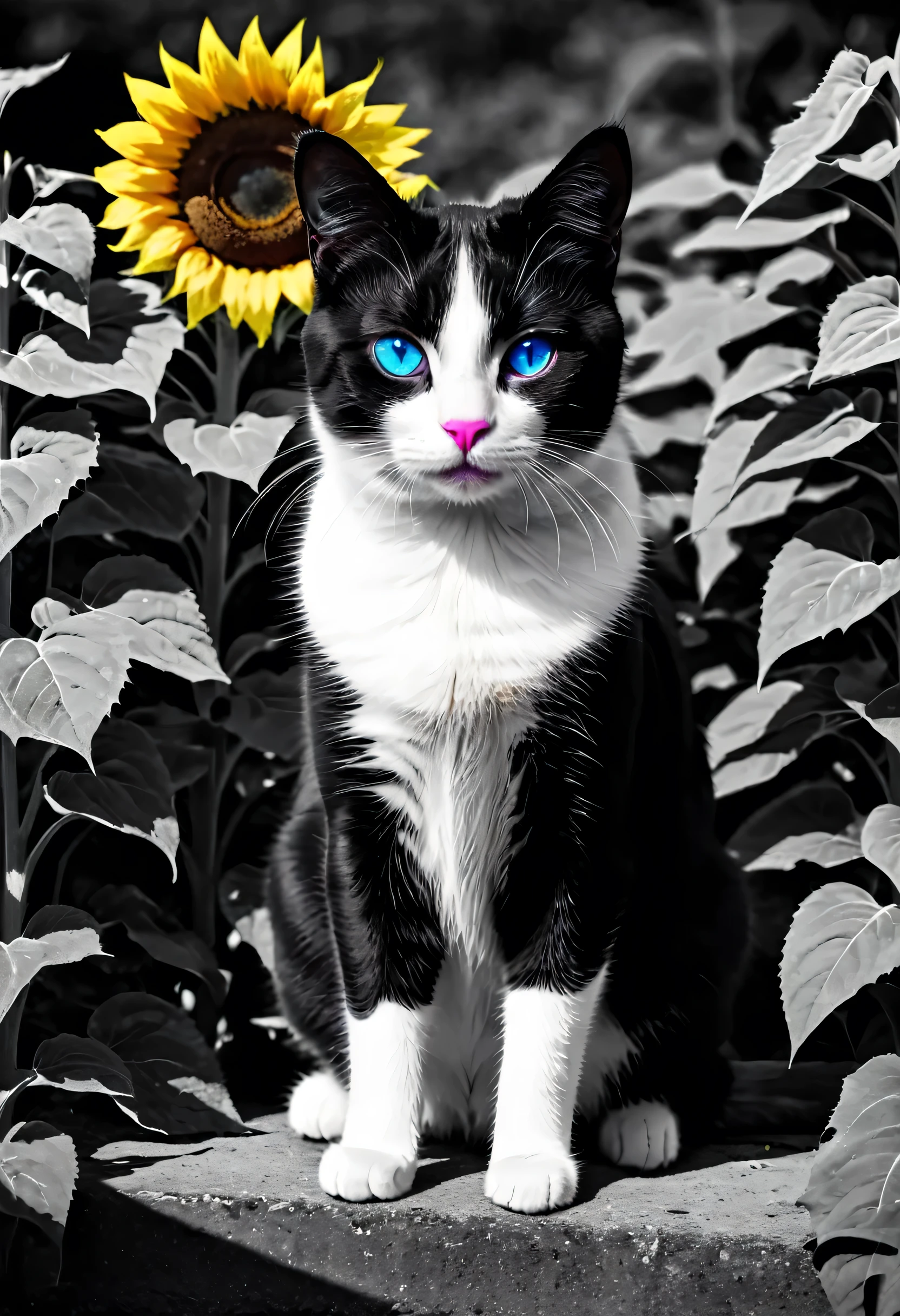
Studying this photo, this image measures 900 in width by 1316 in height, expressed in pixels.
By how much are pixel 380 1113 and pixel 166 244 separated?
1.07m

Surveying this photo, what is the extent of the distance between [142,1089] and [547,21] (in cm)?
167

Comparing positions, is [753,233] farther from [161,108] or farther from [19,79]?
[19,79]

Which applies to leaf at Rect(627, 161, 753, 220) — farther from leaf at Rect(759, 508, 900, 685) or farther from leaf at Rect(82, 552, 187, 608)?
leaf at Rect(82, 552, 187, 608)

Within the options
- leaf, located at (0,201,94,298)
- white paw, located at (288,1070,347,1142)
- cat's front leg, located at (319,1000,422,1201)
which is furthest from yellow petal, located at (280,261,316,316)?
white paw, located at (288,1070,347,1142)

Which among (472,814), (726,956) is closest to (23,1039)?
(472,814)

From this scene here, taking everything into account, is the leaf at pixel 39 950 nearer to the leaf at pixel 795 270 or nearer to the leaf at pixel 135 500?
the leaf at pixel 135 500

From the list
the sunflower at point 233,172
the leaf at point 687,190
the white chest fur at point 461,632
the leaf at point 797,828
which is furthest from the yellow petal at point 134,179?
the leaf at point 797,828

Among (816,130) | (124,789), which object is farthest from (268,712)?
(816,130)

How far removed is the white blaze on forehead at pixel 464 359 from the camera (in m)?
1.23

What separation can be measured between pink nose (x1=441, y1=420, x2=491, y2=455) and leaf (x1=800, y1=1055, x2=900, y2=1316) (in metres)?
0.79

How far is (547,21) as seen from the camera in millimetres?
1983

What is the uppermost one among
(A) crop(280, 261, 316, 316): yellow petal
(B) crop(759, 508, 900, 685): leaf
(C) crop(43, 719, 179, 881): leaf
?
(A) crop(280, 261, 316, 316): yellow petal

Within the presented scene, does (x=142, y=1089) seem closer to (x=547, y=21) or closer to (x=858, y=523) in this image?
(x=858, y=523)

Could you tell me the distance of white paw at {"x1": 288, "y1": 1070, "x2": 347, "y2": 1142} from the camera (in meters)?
1.55
